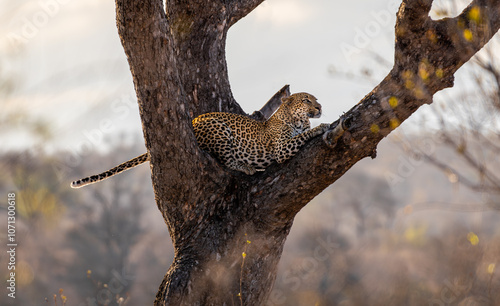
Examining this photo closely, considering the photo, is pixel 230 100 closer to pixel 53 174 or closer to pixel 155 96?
pixel 155 96

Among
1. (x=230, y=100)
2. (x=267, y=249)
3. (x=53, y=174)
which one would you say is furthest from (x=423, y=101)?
(x=53, y=174)

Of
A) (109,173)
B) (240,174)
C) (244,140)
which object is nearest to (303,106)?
(244,140)

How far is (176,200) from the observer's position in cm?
625

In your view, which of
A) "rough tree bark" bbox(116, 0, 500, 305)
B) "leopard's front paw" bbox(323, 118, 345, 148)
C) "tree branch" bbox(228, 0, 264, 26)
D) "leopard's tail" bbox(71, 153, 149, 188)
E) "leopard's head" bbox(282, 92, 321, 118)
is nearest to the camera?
"rough tree bark" bbox(116, 0, 500, 305)

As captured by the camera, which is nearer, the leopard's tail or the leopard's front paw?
the leopard's front paw

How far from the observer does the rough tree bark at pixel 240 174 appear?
5.52 meters

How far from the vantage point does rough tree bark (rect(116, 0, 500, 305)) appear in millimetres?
5520

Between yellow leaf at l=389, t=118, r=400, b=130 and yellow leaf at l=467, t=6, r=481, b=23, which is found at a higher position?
yellow leaf at l=467, t=6, r=481, b=23

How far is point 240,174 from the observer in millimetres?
6508

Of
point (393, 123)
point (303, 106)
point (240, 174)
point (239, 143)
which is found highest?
point (303, 106)

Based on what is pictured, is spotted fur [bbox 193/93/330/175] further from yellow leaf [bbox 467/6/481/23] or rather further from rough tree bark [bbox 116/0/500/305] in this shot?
yellow leaf [bbox 467/6/481/23]

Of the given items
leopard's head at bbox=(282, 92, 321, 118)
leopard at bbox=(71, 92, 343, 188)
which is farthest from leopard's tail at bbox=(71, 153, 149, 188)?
leopard's head at bbox=(282, 92, 321, 118)

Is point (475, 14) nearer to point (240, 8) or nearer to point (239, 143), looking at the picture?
point (239, 143)

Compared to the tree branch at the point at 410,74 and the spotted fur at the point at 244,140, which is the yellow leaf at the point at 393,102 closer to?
the tree branch at the point at 410,74
